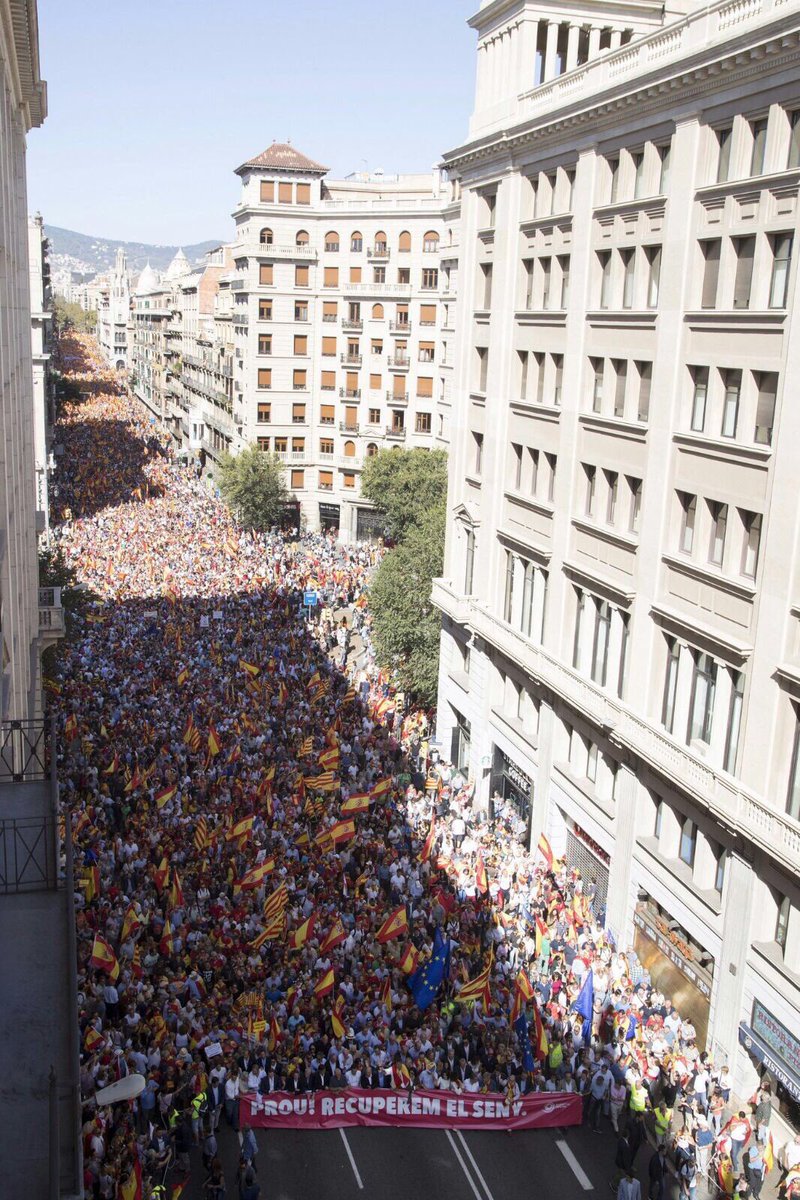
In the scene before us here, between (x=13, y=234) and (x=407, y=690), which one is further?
(x=407, y=690)

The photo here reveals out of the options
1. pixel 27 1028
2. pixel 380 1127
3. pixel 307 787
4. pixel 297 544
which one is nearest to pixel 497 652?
pixel 307 787

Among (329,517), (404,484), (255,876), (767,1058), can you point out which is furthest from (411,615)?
(329,517)

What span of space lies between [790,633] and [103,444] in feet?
329

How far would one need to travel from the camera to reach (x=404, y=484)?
222ft

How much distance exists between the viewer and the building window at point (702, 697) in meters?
26.5

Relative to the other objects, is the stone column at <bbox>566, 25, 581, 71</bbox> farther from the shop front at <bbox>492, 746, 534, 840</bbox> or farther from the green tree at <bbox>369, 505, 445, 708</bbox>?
the shop front at <bbox>492, 746, 534, 840</bbox>

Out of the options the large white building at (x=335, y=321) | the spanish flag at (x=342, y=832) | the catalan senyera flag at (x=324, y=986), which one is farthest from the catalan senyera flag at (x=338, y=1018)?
the large white building at (x=335, y=321)

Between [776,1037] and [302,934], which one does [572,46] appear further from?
[776,1037]

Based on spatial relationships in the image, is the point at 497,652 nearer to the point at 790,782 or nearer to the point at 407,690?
the point at 407,690

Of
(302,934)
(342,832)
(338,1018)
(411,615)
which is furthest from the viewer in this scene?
(411,615)

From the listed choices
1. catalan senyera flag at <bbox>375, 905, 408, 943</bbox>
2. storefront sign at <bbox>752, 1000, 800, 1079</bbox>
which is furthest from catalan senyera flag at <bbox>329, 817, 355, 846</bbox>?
storefront sign at <bbox>752, 1000, 800, 1079</bbox>

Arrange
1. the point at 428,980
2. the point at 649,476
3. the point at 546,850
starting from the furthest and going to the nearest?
the point at 546,850 < the point at 649,476 < the point at 428,980

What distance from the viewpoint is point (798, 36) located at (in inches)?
888

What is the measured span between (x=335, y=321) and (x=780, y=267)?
194 ft
